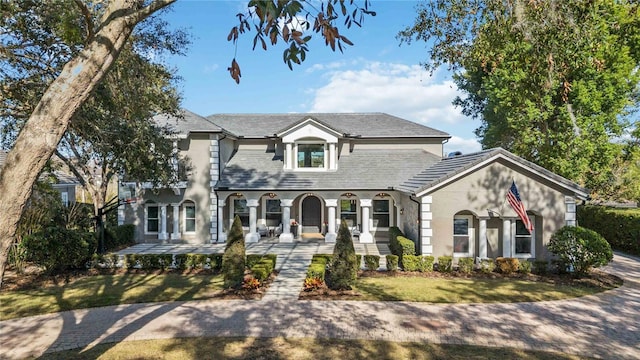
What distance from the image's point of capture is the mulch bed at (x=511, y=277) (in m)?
12.9

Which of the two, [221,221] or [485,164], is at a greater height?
[485,164]

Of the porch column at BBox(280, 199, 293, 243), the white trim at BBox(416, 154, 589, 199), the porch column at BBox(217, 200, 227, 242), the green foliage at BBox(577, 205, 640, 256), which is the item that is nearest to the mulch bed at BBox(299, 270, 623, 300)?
the white trim at BBox(416, 154, 589, 199)

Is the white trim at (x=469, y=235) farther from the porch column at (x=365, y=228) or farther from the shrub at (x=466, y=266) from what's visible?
the porch column at (x=365, y=228)

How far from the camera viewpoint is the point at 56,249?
590 inches

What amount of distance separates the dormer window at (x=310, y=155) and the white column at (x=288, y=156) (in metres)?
0.55

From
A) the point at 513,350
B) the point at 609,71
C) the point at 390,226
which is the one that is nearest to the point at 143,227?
the point at 390,226

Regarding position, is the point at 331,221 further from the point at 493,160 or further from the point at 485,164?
the point at 493,160

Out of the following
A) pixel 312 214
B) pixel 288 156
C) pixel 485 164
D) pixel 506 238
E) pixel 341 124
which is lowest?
pixel 506 238

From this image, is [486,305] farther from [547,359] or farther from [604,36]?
[604,36]

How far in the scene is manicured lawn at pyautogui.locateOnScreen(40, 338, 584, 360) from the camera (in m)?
8.17

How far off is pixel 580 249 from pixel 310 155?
16.2 meters

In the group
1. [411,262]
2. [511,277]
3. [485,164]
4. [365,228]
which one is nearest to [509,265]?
[511,277]

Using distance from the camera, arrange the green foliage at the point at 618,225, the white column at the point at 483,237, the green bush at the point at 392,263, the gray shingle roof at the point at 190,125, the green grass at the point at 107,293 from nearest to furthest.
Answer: the green grass at the point at 107,293, the green bush at the point at 392,263, the white column at the point at 483,237, the green foliage at the point at 618,225, the gray shingle roof at the point at 190,125

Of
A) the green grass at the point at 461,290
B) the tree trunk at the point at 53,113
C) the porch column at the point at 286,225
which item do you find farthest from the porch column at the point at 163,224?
the tree trunk at the point at 53,113
